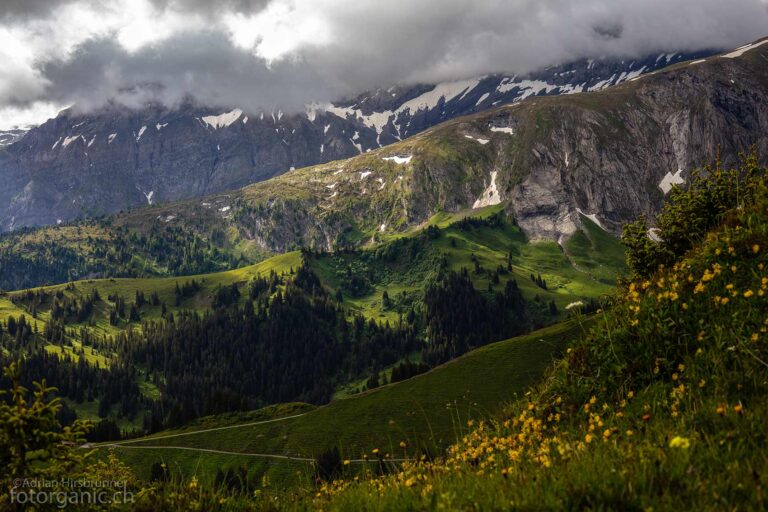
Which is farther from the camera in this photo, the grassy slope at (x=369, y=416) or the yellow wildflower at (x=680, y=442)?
the grassy slope at (x=369, y=416)

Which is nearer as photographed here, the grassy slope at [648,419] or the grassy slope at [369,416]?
the grassy slope at [648,419]

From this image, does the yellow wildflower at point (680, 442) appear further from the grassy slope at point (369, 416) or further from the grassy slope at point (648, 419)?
the grassy slope at point (369, 416)

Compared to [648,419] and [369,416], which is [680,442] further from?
[369,416]

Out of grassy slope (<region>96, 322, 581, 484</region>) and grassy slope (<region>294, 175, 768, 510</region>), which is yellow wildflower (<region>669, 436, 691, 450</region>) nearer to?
grassy slope (<region>294, 175, 768, 510</region>)

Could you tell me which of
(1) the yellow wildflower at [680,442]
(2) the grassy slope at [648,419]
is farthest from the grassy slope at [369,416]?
(1) the yellow wildflower at [680,442]

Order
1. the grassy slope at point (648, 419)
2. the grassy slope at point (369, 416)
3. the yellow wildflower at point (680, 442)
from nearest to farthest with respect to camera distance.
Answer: the yellow wildflower at point (680, 442), the grassy slope at point (648, 419), the grassy slope at point (369, 416)

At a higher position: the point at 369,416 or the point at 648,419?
the point at 648,419

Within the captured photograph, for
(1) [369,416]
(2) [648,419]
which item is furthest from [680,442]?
(1) [369,416]

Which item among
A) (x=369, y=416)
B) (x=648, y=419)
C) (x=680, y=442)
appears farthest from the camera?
(x=369, y=416)

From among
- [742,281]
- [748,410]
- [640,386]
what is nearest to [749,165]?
[742,281]

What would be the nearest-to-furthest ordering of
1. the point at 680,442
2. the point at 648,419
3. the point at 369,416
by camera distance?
the point at 680,442
the point at 648,419
the point at 369,416

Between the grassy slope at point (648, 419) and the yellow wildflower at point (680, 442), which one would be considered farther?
the grassy slope at point (648, 419)

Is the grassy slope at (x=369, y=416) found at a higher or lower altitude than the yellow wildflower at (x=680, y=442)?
lower

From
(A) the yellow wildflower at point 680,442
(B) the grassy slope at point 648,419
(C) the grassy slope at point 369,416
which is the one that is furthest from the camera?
(C) the grassy slope at point 369,416
